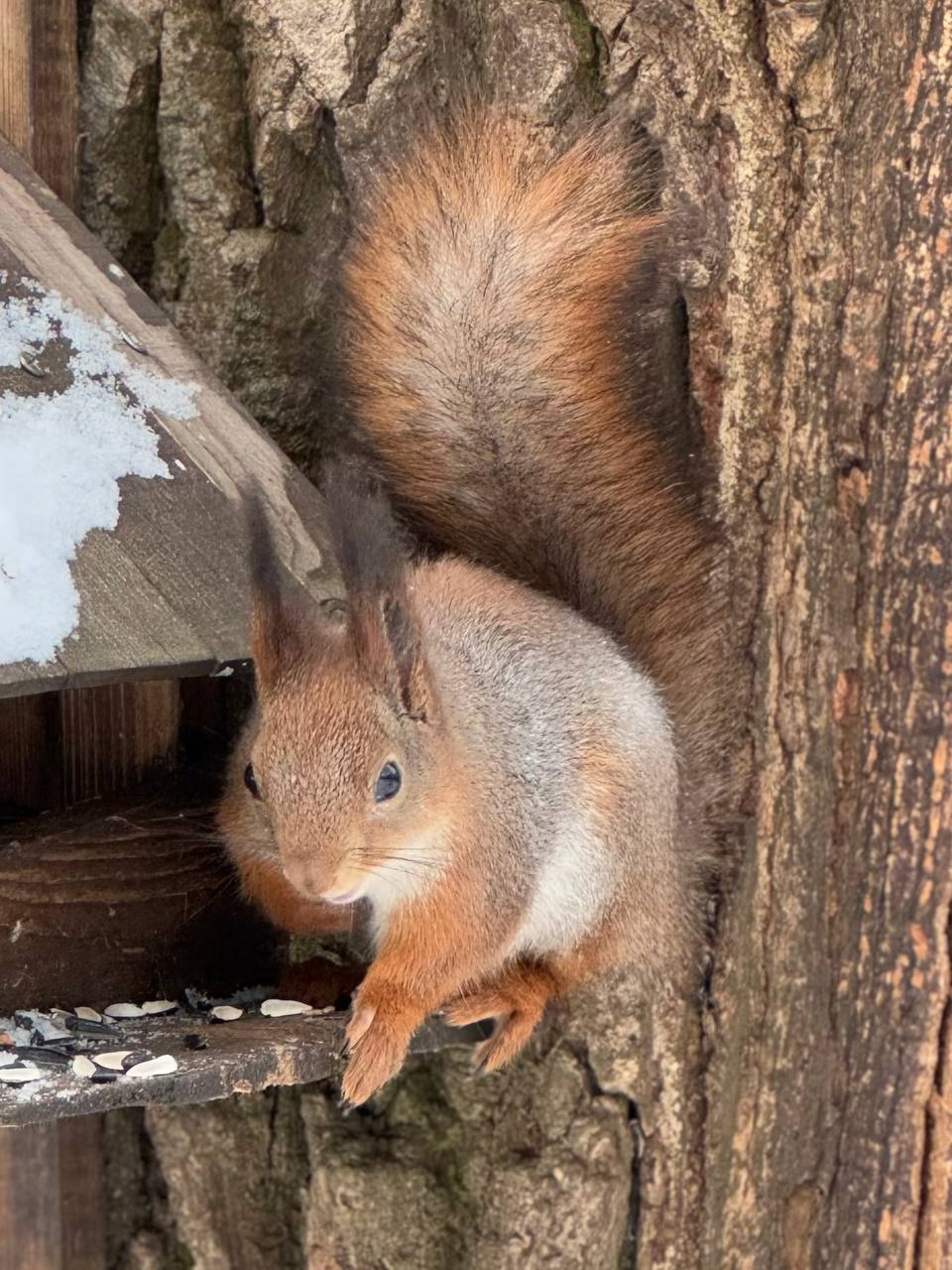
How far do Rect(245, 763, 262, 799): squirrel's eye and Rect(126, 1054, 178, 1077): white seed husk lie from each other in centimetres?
22

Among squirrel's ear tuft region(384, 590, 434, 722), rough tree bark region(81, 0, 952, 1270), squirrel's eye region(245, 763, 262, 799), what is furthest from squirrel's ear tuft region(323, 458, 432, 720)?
rough tree bark region(81, 0, 952, 1270)

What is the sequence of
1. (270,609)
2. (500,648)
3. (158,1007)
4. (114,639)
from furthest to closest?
(500,648) → (158,1007) → (270,609) → (114,639)

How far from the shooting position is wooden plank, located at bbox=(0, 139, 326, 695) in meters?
1.16

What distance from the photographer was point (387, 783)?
1.31 m

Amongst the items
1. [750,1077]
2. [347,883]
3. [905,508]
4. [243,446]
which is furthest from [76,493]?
[750,1077]

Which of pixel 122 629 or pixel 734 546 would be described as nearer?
pixel 122 629

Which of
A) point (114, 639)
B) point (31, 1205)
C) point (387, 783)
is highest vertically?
point (114, 639)

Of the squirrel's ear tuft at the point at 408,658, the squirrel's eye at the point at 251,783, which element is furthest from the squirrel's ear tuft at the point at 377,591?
the squirrel's eye at the point at 251,783

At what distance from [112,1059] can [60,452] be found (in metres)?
0.44

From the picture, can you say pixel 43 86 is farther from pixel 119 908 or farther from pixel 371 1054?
pixel 371 1054

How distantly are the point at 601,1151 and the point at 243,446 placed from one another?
0.77 m

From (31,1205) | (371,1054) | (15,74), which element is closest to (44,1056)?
(371,1054)

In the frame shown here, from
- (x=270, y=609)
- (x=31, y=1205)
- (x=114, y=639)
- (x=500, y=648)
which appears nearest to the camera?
(x=114, y=639)

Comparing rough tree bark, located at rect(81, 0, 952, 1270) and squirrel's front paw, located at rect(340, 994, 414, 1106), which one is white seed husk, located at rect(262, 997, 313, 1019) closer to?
squirrel's front paw, located at rect(340, 994, 414, 1106)
